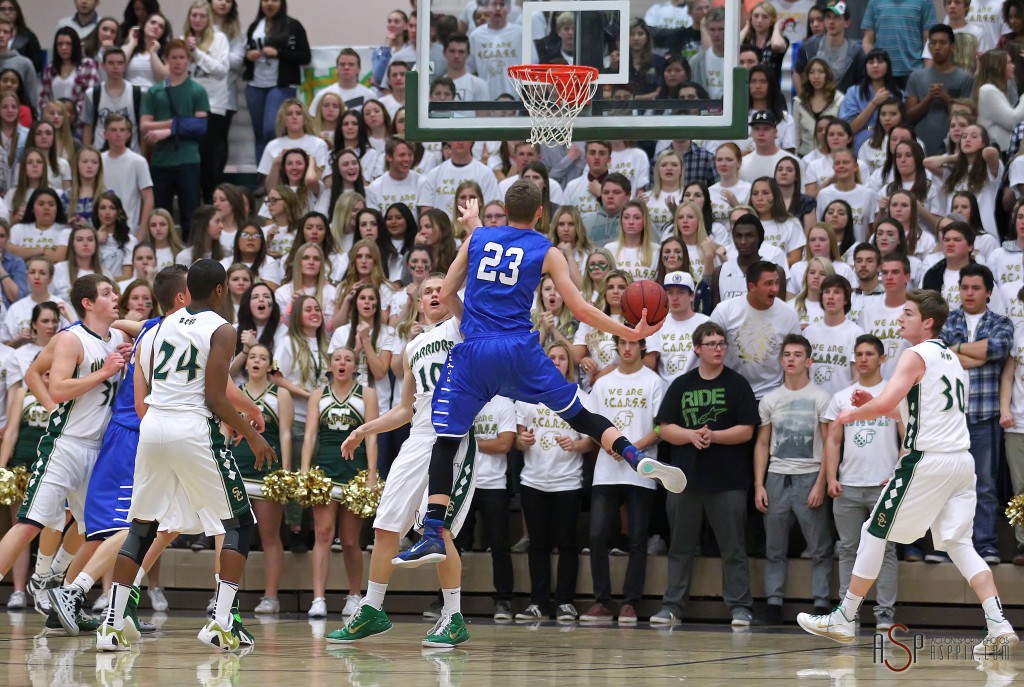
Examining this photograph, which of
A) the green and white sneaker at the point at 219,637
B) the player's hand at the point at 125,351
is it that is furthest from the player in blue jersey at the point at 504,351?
the player's hand at the point at 125,351

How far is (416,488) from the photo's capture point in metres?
8.91

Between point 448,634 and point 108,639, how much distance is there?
6.63ft

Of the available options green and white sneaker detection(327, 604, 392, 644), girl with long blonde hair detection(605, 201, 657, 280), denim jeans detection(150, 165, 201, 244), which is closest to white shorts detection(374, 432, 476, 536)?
green and white sneaker detection(327, 604, 392, 644)

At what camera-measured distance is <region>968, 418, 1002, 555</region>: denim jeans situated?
1067 cm

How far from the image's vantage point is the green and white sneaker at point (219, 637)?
8.01 meters

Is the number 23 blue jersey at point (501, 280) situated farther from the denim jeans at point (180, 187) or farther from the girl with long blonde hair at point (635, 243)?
the denim jeans at point (180, 187)

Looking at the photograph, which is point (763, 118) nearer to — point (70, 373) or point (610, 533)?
point (610, 533)

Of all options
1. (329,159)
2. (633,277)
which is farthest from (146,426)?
(329,159)

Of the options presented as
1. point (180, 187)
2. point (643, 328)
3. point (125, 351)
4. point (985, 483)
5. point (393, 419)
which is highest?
point (180, 187)

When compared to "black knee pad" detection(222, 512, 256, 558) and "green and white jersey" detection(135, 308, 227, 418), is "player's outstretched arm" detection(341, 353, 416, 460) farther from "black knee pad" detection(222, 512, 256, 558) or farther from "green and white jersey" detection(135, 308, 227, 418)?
"green and white jersey" detection(135, 308, 227, 418)

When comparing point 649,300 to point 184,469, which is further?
point 649,300

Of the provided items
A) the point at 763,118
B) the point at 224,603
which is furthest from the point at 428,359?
the point at 763,118

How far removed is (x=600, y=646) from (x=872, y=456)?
10.1 ft

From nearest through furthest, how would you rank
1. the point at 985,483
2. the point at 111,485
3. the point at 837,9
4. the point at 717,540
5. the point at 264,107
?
1. the point at 111,485
2. the point at 985,483
3. the point at 717,540
4. the point at 837,9
5. the point at 264,107
